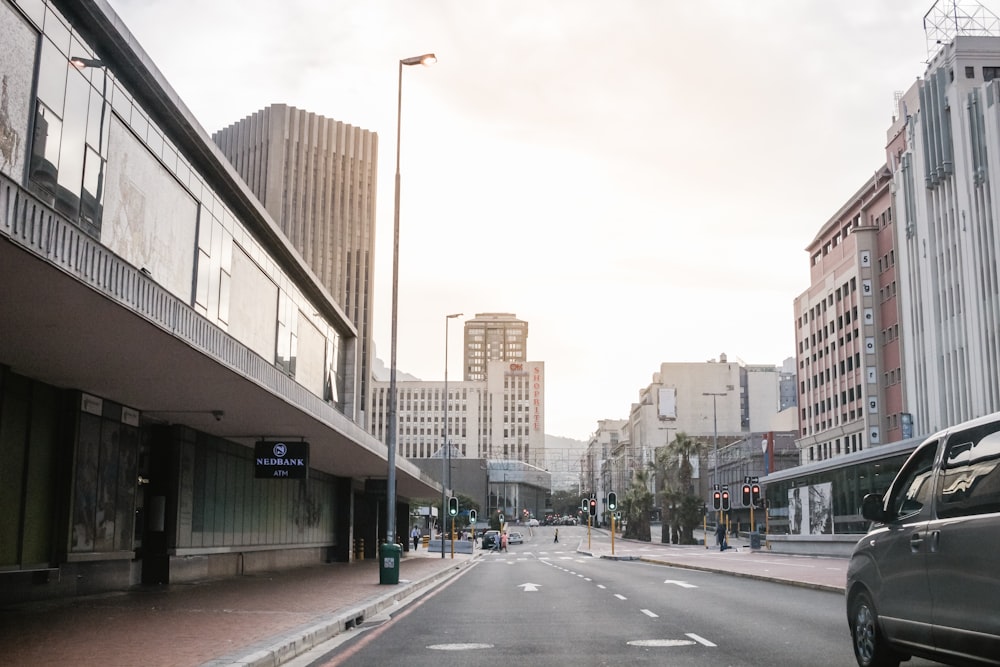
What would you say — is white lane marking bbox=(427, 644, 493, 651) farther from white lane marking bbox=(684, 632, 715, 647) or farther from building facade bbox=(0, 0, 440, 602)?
building facade bbox=(0, 0, 440, 602)

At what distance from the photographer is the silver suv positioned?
6.83 metres

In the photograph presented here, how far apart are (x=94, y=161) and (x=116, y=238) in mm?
1785

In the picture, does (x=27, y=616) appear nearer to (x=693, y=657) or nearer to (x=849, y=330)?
(x=693, y=657)

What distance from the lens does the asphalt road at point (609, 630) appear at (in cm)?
1070

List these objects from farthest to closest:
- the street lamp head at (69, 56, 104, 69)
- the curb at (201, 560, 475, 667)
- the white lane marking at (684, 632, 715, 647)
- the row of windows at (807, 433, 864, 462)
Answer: the row of windows at (807, 433, 864, 462) → the street lamp head at (69, 56, 104, 69) → the white lane marking at (684, 632, 715, 647) → the curb at (201, 560, 475, 667)

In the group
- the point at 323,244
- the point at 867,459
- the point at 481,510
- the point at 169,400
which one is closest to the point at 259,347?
the point at 169,400

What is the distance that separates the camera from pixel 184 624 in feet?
45.4

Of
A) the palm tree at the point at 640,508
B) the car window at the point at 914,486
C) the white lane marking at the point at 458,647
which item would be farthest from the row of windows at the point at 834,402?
the car window at the point at 914,486

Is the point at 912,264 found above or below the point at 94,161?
above

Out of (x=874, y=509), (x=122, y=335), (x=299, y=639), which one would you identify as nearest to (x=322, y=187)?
(x=122, y=335)

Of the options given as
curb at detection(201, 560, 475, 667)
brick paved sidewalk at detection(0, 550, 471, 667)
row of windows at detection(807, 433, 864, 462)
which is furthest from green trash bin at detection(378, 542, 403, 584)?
row of windows at detection(807, 433, 864, 462)

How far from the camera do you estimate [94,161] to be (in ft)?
58.9

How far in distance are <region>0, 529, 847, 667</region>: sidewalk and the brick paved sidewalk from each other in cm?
1

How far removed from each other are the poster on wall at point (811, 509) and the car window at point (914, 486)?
42237 mm
